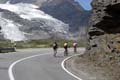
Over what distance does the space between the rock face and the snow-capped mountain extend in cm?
12328

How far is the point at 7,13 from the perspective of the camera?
181375 millimetres

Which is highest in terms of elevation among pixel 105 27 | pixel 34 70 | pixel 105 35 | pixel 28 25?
pixel 28 25

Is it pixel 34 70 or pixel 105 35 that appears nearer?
pixel 34 70

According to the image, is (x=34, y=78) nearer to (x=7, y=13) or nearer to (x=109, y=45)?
(x=109, y=45)

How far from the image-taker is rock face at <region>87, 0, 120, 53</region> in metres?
31.6

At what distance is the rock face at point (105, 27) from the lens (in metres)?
31.6

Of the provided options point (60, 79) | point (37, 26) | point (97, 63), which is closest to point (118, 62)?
point (97, 63)

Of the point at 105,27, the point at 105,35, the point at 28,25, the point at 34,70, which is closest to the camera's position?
the point at 34,70

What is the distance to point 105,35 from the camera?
35.6 metres

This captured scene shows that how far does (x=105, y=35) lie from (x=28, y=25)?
5595 inches

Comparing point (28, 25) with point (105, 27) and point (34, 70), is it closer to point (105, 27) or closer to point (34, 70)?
point (105, 27)

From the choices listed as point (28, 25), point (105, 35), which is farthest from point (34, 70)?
point (28, 25)

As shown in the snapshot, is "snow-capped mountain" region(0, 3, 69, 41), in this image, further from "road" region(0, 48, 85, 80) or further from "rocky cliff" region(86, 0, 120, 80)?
"road" region(0, 48, 85, 80)

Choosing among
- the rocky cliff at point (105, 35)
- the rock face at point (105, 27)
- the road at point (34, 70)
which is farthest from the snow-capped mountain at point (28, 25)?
the road at point (34, 70)
